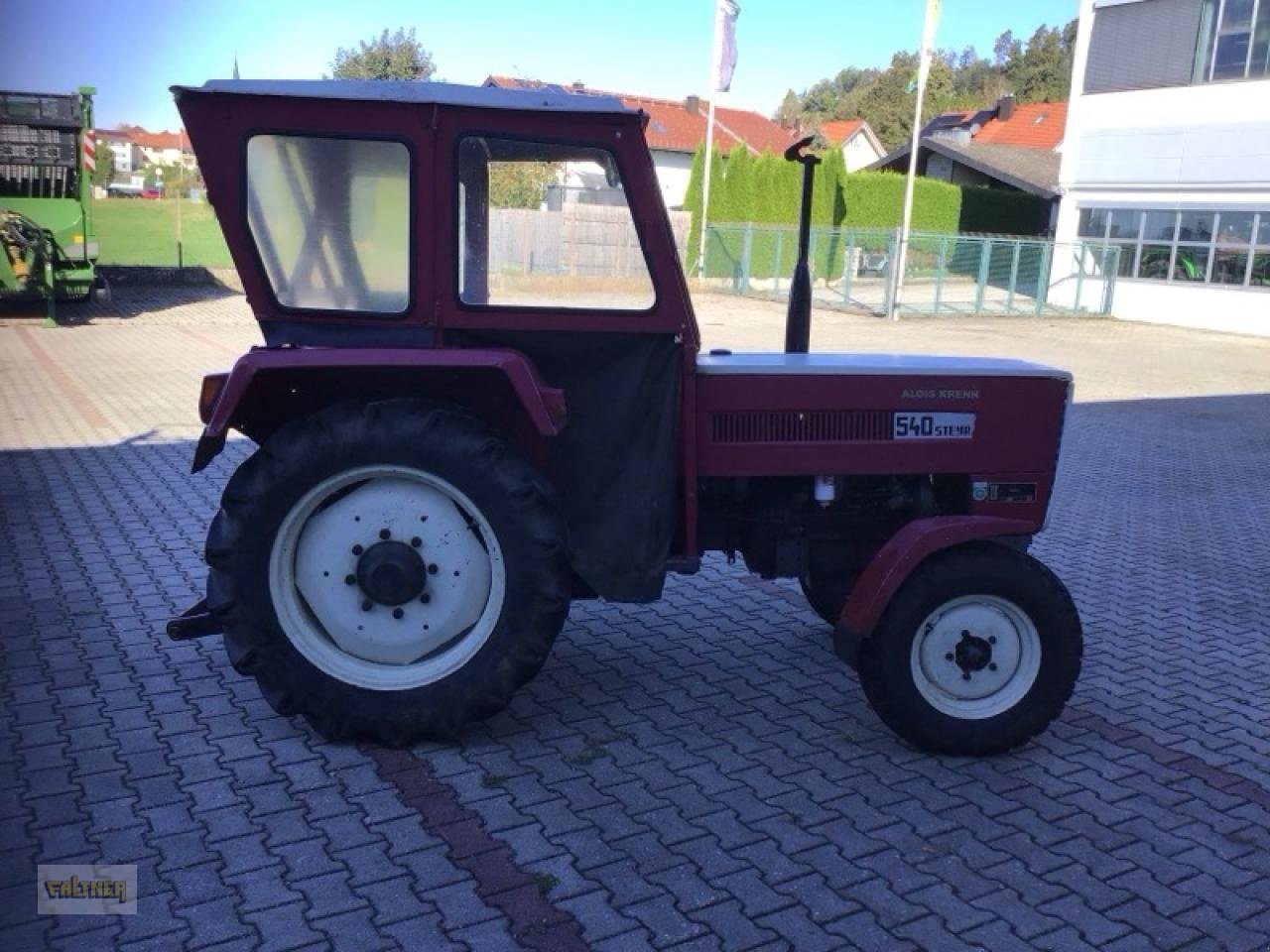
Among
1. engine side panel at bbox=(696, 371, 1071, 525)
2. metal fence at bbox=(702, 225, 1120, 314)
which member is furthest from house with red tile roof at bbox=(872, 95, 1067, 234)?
engine side panel at bbox=(696, 371, 1071, 525)

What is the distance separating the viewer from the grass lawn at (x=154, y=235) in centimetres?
2616

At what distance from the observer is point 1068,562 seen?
21.9 ft

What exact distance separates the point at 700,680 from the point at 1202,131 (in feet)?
79.6

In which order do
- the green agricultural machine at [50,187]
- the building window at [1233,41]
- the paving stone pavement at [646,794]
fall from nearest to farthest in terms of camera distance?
1. the paving stone pavement at [646,794]
2. the green agricultural machine at [50,187]
3. the building window at [1233,41]

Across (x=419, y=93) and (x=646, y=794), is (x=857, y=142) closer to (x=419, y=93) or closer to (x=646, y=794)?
(x=419, y=93)

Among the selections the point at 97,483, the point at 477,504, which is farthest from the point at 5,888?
the point at 97,483

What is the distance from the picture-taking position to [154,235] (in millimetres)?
33188

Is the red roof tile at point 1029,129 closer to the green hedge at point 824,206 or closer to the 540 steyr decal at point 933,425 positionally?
the green hedge at point 824,206

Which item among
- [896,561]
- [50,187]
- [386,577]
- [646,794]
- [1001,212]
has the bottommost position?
[646,794]

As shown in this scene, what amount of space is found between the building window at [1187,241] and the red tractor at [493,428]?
74.6ft

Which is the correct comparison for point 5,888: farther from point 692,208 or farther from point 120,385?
point 692,208

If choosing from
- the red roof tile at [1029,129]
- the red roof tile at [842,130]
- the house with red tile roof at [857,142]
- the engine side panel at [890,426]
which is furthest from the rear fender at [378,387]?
the house with red tile roof at [857,142]

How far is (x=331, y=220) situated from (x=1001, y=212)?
34740mm

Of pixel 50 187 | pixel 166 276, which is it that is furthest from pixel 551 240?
pixel 166 276
